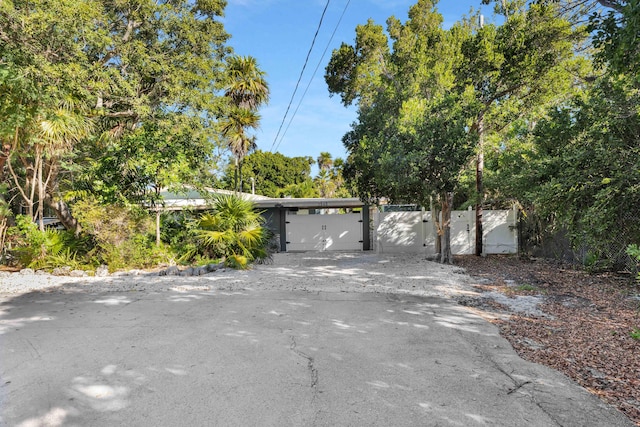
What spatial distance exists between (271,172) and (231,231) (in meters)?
30.7

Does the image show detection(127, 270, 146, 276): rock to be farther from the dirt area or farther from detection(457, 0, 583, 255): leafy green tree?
detection(457, 0, 583, 255): leafy green tree

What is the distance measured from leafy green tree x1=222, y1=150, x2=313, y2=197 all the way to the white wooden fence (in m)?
24.8

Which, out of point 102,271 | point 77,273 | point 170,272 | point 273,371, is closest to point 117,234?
point 102,271

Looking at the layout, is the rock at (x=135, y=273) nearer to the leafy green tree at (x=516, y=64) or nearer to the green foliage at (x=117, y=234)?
the green foliage at (x=117, y=234)

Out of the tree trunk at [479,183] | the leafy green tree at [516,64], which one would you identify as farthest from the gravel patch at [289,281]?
the leafy green tree at [516,64]

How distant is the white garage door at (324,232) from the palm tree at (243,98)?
16.1ft

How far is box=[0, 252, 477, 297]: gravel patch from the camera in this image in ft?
25.5

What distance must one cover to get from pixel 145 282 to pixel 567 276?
972 centimetres

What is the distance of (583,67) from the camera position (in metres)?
10.4

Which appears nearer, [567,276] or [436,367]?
[436,367]

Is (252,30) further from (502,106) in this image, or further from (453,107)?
(502,106)

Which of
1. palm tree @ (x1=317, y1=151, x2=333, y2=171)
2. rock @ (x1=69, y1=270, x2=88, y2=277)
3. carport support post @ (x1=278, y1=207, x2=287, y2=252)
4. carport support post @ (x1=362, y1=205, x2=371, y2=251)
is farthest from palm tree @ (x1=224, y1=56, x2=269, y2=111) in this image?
palm tree @ (x1=317, y1=151, x2=333, y2=171)

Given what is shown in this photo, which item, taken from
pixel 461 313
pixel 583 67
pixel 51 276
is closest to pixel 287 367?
pixel 461 313

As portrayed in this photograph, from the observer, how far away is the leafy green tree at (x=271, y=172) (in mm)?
39500
